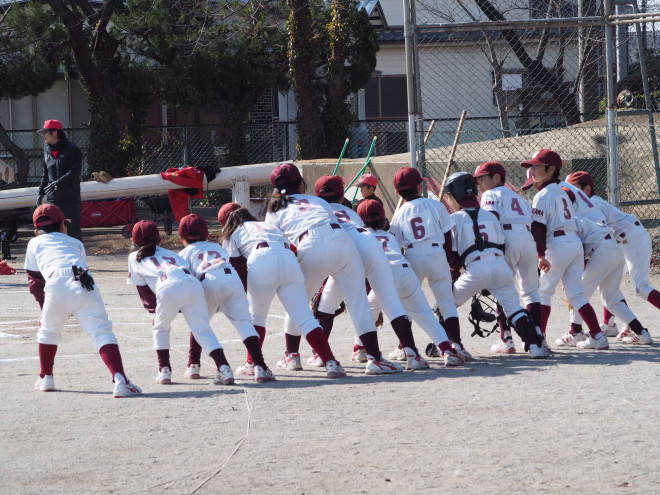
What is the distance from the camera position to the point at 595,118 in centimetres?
1680

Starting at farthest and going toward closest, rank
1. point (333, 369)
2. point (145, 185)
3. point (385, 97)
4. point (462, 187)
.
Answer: point (385, 97) < point (145, 185) < point (462, 187) < point (333, 369)

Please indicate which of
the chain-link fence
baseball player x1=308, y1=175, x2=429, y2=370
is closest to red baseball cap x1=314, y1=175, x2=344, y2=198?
baseball player x1=308, y1=175, x2=429, y2=370

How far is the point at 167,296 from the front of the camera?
680 cm

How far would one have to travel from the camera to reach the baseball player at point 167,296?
681cm

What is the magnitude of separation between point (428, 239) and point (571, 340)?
72.0 inches

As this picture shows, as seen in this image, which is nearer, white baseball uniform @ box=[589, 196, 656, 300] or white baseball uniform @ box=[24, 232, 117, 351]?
white baseball uniform @ box=[24, 232, 117, 351]

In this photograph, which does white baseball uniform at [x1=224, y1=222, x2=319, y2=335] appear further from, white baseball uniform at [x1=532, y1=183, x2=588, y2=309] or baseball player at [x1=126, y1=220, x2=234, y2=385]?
white baseball uniform at [x1=532, y1=183, x2=588, y2=309]

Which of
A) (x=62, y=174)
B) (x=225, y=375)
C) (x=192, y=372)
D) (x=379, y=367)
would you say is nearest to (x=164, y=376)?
(x=192, y=372)

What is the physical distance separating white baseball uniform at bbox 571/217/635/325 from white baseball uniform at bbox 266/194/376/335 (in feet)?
7.07

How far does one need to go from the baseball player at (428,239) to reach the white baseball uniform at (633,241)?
1877 mm

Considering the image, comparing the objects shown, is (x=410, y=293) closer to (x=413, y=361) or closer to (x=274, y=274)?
(x=413, y=361)

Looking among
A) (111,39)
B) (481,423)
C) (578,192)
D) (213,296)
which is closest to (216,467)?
(481,423)

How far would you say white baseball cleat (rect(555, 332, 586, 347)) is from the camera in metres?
8.28

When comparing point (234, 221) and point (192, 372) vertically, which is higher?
point (234, 221)
